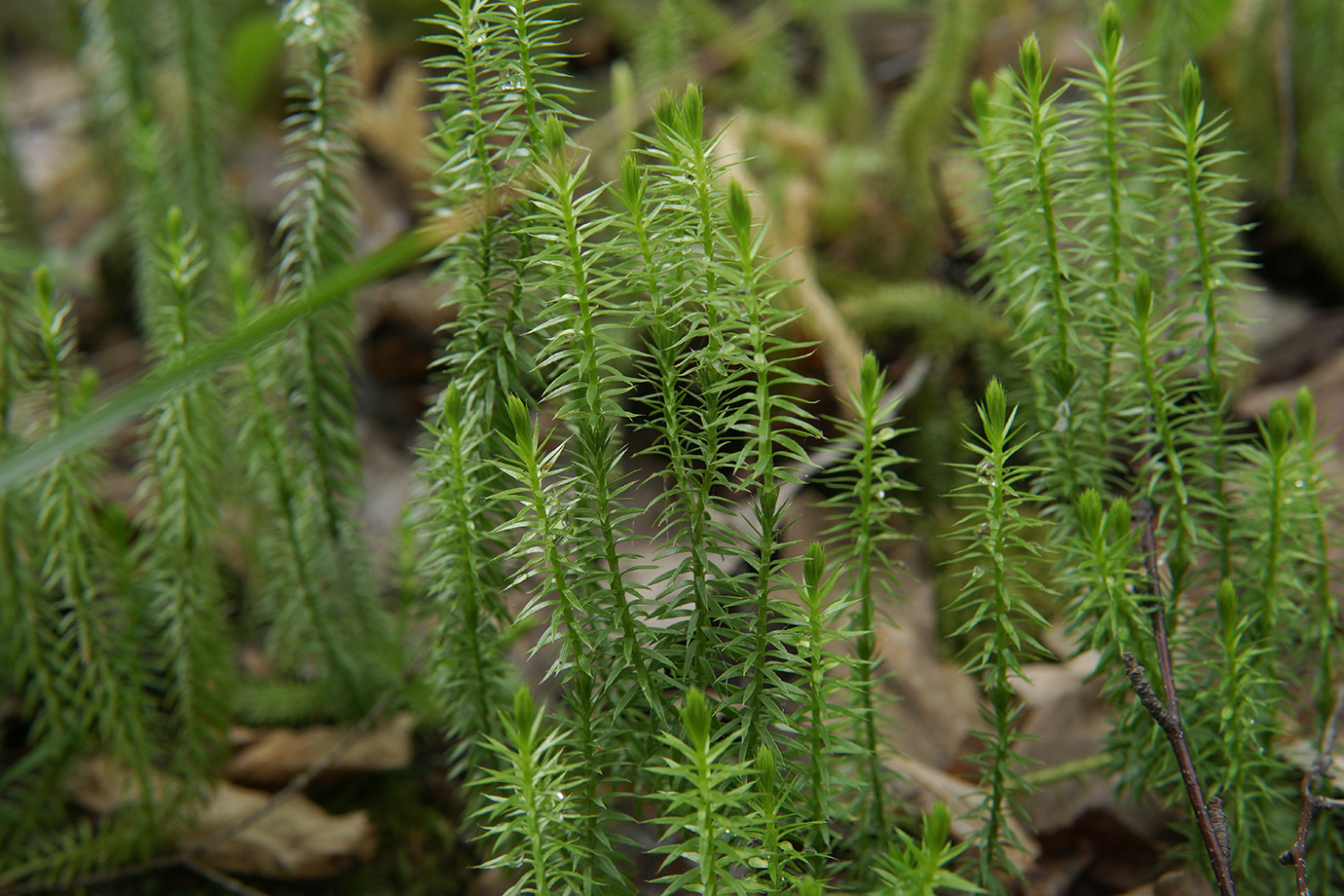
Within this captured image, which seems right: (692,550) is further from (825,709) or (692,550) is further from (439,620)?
A: (439,620)

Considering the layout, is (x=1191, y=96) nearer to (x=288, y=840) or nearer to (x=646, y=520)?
(x=646, y=520)

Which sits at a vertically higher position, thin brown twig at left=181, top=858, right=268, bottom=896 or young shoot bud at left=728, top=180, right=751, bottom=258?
young shoot bud at left=728, top=180, right=751, bottom=258

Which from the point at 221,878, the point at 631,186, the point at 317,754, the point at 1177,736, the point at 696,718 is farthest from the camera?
the point at 317,754

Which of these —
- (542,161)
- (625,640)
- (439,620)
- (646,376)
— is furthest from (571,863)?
(542,161)

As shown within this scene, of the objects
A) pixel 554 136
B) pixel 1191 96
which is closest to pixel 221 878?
pixel 554 136

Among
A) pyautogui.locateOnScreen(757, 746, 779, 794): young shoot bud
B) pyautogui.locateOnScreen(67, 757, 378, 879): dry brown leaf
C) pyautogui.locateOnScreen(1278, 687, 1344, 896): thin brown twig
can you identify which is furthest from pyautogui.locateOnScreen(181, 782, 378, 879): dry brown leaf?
pyautogui.locateOnScreen(1278, 687, 1344, 896): thin brown twig

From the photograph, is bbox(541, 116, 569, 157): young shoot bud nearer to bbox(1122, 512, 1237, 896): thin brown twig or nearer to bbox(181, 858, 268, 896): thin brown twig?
bbox(1122, 512, 1237, 896): thin brown twig

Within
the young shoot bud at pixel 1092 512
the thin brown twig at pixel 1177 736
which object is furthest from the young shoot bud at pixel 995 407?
the thin brown twig at pixel 1177 736
